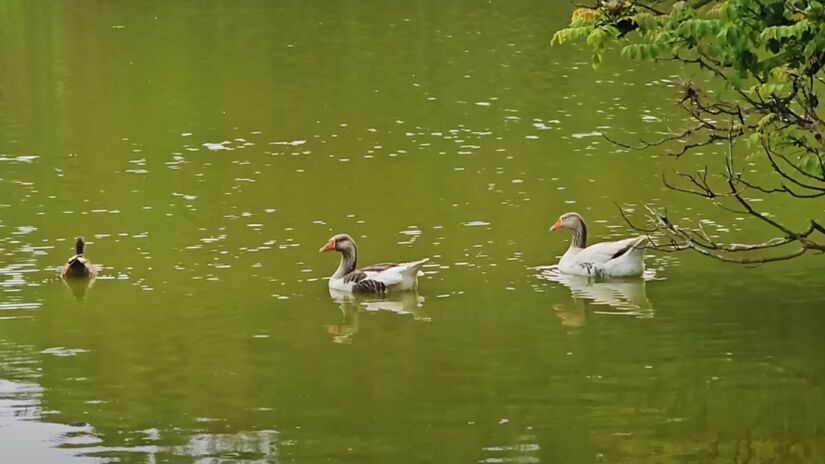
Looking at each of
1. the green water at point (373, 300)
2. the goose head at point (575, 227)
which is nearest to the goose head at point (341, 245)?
the green water at point (373, 300)

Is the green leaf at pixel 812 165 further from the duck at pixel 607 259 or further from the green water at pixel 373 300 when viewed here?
the duck at pixel 607 259

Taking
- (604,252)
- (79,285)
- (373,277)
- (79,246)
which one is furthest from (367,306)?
(79,246)

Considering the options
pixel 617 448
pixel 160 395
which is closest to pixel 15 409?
pixel 160 395

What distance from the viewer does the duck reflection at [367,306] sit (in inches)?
764

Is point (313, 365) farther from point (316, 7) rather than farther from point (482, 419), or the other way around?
point (316, 7)

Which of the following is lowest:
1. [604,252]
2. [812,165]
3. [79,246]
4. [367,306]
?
[367,306]

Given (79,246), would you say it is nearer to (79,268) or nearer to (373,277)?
(79,268)

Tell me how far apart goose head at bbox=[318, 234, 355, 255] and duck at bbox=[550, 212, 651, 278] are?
2.78 metres

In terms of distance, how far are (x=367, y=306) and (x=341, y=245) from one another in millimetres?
1370

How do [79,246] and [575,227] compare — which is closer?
[79,246]

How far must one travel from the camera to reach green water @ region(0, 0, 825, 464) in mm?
15250

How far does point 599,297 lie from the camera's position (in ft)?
68.7

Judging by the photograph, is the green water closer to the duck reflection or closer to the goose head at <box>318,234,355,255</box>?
the duck reflection

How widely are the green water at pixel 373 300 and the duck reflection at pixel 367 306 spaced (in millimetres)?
58
